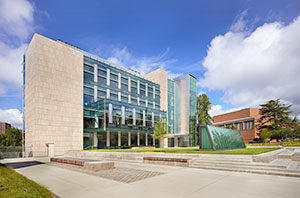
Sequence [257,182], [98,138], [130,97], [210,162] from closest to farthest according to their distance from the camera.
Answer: [257,182], [210,162], [98,138], [130,97]

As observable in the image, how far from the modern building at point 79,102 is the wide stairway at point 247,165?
24749 millimetres

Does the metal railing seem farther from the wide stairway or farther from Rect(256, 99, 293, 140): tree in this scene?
Rect(256, 99, 293, 140): tree

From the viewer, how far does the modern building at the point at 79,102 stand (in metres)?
30.1

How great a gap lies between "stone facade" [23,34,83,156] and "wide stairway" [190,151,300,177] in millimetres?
24595

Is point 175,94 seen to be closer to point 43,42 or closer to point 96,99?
point 96,99

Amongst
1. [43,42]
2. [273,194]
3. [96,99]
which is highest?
[43,42]

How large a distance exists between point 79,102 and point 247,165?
29215 millimetres

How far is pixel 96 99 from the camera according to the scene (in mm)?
37562

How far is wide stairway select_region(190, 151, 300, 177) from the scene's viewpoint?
9978mm

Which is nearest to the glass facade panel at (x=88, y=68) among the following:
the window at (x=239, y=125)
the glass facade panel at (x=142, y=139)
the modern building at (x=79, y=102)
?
the modern building at (x=79, y=102)

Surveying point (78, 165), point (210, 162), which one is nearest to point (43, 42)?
point (78, 165)

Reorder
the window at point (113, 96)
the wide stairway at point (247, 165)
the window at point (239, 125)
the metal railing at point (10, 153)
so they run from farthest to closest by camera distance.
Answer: the window at point (239, 125) < the window at point (113, 96) < the metal railing at point (10, 153) < the wide stairway at point (247, 165)

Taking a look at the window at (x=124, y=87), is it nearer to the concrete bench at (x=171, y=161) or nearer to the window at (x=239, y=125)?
the concrete bench at (x=171, y=161)

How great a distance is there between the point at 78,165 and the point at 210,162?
8.72 metres
